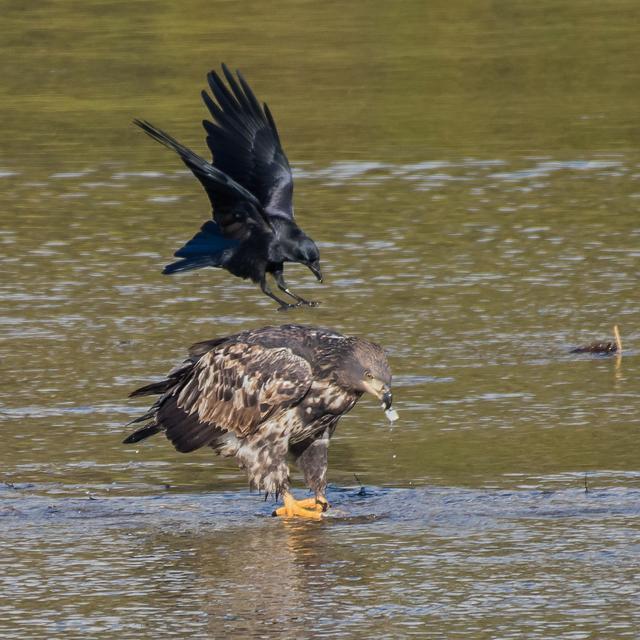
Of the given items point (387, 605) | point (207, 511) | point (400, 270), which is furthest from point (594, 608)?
point (400, 270)

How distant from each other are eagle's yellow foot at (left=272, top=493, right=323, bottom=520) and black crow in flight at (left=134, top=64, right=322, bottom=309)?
2217 millimetres

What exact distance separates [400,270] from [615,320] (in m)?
1.61

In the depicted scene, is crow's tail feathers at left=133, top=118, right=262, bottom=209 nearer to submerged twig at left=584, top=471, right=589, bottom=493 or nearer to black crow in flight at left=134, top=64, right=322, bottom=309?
black crow in flight at left=134, top=64, right=322, bottom=309

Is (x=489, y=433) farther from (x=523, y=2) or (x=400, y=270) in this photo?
(x=523, y=2)

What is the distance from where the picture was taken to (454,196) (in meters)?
12.9

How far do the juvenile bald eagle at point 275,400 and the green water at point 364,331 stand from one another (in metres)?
0.19

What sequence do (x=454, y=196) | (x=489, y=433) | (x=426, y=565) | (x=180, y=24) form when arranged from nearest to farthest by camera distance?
(x=426, y=565)
(x=489, y=433)
(x=454, y=196)
(x=180, y=24)

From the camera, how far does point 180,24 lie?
21844mm

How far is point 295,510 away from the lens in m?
6.96

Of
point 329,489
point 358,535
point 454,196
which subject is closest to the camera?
point 358,535

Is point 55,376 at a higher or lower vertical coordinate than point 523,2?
lower

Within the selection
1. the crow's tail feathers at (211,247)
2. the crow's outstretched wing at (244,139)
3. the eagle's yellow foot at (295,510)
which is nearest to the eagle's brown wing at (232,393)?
the eagle's yellow foot at (295,510)

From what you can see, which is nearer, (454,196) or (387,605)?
(387,605)

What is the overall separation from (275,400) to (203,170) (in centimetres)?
169
